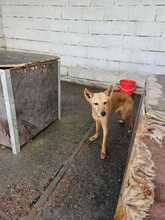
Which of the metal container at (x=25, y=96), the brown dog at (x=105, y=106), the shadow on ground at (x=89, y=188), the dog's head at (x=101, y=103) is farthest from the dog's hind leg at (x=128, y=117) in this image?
the metal container at (x=25, y=96)

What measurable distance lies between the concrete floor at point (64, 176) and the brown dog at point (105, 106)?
18 cm

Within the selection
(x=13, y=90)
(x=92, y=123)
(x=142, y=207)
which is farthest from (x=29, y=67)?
(x=142, y=207)

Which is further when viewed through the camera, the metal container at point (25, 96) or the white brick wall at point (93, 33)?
the white brick wall at point (93, 33)

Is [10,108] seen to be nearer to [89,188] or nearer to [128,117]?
[89,188]

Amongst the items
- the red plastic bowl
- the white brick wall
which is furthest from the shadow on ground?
the white brick wall

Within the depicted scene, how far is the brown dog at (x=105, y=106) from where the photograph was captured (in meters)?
1.58

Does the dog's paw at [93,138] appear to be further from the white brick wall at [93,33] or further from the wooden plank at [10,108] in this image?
the white brick wall at [93,33]

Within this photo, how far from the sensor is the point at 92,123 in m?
2.35

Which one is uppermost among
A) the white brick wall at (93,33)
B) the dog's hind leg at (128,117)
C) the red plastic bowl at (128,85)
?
the white brick wall at (93,33)

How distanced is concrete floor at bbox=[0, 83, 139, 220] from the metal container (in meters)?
0.15

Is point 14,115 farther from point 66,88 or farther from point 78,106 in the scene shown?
point 66,88

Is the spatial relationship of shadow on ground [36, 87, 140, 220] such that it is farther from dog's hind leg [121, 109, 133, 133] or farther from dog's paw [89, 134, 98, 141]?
dog's hind leg [121, 109, 133, 133]

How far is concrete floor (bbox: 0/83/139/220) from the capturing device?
125 cm

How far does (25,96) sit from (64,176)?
81 cm
